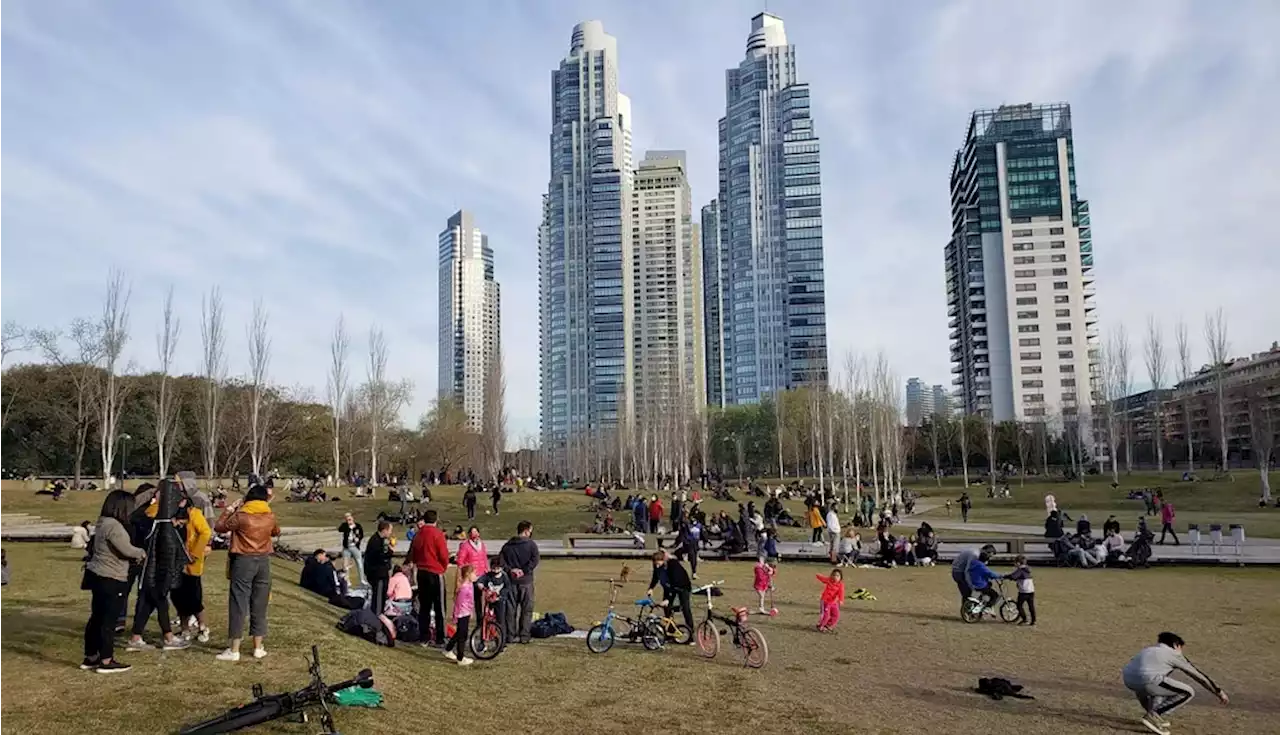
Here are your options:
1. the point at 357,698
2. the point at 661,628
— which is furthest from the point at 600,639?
the point at 357,698

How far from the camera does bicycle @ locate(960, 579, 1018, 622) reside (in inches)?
571

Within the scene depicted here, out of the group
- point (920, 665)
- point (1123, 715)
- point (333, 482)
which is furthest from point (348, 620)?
point (333, 482)

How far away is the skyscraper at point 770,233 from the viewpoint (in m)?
Answer: 138

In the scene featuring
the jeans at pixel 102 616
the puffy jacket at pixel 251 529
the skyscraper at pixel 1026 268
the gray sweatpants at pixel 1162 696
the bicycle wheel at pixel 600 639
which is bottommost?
the bicycle wheel at pixel 600 639

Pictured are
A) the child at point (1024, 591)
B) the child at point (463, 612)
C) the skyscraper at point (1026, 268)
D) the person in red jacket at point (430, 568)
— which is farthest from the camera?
the skyscraper at point (1026, 268)

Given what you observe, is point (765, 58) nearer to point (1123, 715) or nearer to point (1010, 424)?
point (1010, 424)

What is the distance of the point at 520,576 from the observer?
12547 millimetres

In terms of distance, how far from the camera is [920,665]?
1127cm

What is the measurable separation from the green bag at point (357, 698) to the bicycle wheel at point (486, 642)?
3.34m

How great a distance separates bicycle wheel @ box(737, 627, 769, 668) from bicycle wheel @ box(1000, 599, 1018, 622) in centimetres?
567

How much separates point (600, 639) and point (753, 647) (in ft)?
7.68

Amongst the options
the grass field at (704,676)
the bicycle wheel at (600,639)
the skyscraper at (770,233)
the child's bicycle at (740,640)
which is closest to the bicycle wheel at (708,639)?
the child's bicycle at (740,640)

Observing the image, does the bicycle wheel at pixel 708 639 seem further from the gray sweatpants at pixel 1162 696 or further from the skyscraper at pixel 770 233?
the skyscraper at pixel 770 233

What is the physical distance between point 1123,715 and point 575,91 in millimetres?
149682
